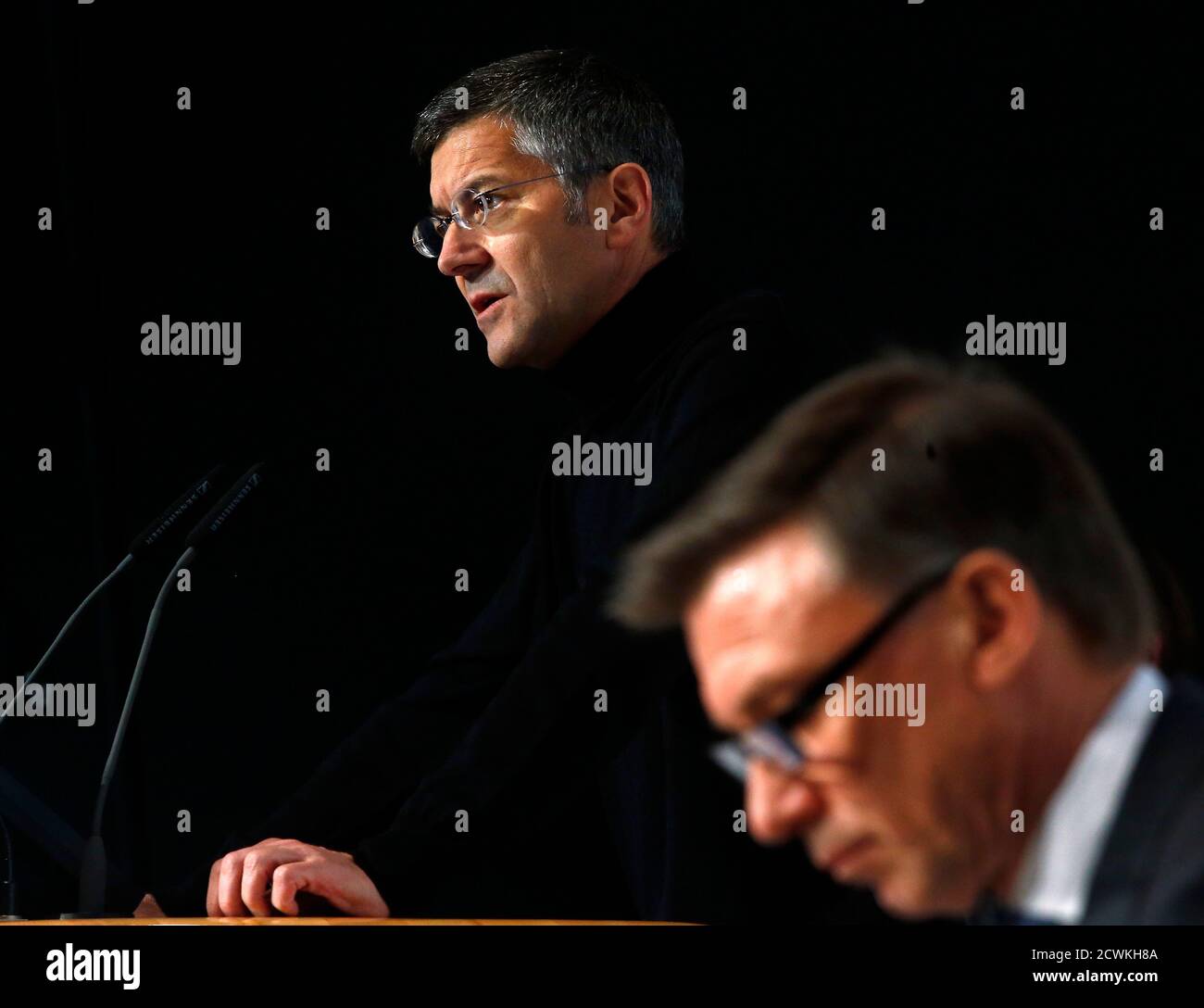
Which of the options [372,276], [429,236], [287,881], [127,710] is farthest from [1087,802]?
[372,276]

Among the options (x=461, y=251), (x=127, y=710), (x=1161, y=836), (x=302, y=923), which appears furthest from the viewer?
(x=461, y=251)

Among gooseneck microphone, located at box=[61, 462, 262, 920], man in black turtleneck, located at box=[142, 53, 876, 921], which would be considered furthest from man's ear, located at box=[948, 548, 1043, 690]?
gooseneck microphone, located at box=[61, 462, 262, 920]

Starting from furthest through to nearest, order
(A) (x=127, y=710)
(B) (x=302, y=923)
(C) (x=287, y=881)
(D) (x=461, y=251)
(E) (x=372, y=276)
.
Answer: (E) (x=372, y=276) < (D) (x=461, y=251) < (A) (x=127, y=710) < (C) (x=287, y=881) < (B) (x=302, y=923)

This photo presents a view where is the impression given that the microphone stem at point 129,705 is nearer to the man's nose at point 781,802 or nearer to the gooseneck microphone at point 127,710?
the gooseneck microphone at point 127,710

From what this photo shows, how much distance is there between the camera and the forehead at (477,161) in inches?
78.9

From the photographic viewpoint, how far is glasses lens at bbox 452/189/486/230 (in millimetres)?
1989

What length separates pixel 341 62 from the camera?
2.36 m

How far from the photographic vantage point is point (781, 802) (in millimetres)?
1018

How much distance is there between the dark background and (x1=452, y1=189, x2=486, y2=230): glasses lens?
356 mm

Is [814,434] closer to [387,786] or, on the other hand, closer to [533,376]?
[387,786]

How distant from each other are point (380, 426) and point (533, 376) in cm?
26

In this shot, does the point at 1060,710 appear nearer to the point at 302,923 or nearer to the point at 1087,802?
the point at 1087,802

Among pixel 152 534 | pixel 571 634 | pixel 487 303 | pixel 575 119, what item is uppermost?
pixel 575 119

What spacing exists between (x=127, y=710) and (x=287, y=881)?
0.85 feet
